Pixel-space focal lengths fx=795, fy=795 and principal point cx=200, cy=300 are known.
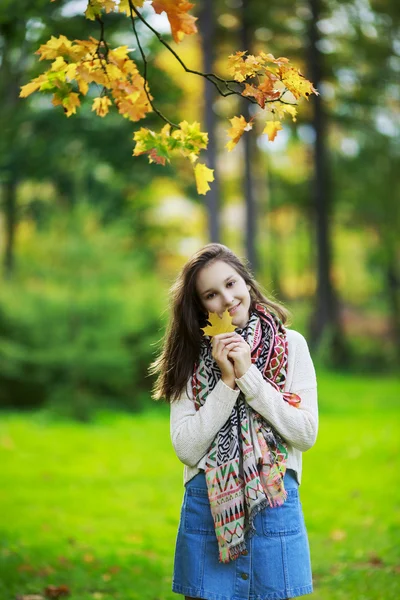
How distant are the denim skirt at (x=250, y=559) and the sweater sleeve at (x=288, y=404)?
7.1 inches

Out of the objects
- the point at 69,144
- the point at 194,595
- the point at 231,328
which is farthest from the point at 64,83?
the point at 69,144

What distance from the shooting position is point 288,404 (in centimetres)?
275

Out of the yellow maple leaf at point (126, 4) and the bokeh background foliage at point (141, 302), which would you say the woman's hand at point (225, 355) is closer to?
the yellow maple leaf at point (126, 4)

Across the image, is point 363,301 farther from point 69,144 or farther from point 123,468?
point 123,468

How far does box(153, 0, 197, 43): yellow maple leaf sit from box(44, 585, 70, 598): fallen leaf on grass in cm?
333

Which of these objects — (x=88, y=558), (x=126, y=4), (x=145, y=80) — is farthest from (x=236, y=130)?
(x=88, y=558)

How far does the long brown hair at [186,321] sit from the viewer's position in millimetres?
2900

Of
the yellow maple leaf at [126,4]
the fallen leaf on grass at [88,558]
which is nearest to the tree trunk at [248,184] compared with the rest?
the fallen leaf on grass at [88,558]

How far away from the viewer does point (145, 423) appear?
11.9 m

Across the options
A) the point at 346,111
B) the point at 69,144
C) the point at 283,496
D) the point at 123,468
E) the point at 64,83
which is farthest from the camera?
the point at 346,111

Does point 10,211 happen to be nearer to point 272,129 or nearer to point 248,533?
point 272,129

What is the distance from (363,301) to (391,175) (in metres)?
14.3

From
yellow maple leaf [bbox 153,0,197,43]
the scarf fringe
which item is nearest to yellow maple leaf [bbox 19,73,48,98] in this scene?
yellow maple leaf [bbox 153,0,197,43]

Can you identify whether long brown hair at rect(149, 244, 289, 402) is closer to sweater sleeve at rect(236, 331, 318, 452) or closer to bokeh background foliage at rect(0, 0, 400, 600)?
sweater sleeve at rect(236, 331, 318, 452)
